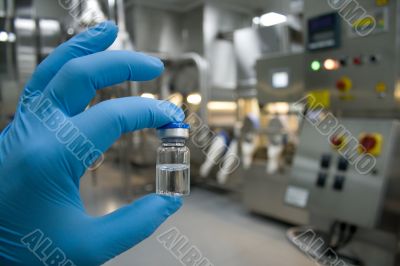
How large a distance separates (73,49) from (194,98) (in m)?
2.27

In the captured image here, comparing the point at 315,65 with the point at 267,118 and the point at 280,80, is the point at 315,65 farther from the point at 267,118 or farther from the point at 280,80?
the point at 267,118

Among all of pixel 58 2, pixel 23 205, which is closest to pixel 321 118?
pixel 23 205

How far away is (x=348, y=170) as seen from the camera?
111 centimetres

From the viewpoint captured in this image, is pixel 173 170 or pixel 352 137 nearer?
pixel 173 170

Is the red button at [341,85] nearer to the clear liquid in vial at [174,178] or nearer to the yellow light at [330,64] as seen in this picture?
the yellow light at [330,64]

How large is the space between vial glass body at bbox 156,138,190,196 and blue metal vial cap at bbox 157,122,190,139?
62 mm

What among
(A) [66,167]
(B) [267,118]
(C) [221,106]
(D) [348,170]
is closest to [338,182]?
(D) [348,170]

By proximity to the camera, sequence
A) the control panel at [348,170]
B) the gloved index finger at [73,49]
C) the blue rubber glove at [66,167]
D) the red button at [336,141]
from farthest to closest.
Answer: the red button at [336,141] < the control panel at [348,170] < the gloved index finger at [73,49] < the blue rubber glove at [66,167]

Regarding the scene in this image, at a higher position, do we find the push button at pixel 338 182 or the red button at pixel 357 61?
the red button at pixel 357 61

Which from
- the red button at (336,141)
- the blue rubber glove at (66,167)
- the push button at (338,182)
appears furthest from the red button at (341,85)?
the blue rubber glove at (66,167)

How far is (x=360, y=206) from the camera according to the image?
104 centimetres

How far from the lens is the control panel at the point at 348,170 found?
1023mm

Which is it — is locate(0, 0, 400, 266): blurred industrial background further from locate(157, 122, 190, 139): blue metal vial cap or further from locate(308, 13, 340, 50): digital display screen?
locate(157, 122, 190, 139): blue metal vial cap

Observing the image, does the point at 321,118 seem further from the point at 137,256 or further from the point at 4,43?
the point at 4,43
